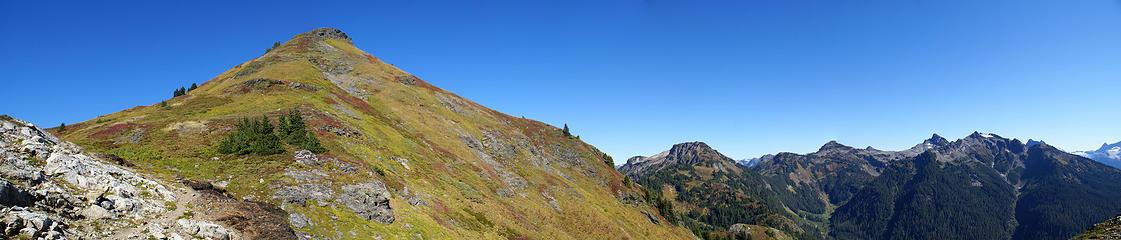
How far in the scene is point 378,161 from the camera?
44.2 meters

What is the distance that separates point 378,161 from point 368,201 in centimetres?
1407

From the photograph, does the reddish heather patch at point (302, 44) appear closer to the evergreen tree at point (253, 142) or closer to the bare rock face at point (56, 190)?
the evergreen tree at point (253, 142)

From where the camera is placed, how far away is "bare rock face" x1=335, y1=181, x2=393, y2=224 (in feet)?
98.3

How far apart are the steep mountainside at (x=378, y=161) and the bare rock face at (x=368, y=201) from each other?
0.39ft

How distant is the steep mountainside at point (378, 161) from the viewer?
29250mm

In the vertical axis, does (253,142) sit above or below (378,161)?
above

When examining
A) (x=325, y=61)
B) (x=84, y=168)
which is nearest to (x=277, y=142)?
(x=84, y=168)

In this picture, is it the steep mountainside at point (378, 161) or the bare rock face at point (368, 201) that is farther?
the bare rock face at point (368, 201)

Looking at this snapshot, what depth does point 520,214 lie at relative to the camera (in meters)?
53.5

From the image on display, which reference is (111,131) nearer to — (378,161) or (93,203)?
(378,161)

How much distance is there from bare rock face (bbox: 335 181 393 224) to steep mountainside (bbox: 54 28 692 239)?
0.12 meters

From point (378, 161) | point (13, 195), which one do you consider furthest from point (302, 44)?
point (13, 195)

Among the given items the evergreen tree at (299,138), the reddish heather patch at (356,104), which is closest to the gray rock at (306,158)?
the evergreen tree at (299,138)

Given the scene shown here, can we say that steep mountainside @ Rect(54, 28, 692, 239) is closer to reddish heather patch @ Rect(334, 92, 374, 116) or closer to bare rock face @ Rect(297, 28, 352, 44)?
reddish heather patch @ Rect(334, 92, 374, 116)
